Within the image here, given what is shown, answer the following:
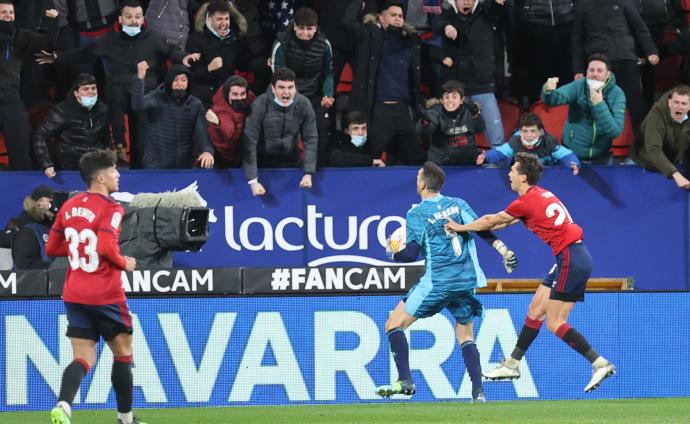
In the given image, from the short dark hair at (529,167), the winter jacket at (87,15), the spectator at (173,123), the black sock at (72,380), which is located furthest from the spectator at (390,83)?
the black sock at (72,380)

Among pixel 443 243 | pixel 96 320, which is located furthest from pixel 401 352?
pixel 96 320

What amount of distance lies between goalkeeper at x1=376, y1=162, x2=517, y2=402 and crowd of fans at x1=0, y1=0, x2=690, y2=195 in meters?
3.23

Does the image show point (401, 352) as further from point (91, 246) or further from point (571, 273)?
point (91, 246)

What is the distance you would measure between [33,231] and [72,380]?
15.9ft

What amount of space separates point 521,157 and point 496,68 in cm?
463

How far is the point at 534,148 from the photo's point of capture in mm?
14258

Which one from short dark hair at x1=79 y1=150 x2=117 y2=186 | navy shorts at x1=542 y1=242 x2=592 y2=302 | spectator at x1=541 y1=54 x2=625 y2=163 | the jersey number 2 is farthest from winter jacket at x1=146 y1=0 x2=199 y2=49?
the jersey number 2

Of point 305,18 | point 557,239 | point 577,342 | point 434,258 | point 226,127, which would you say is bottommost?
point 577,342

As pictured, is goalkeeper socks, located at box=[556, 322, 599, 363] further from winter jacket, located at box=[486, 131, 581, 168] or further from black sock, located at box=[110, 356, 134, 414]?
black sock, located at box=[110, 356, 134, 414]

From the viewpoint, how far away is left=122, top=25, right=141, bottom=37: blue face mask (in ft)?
48.5

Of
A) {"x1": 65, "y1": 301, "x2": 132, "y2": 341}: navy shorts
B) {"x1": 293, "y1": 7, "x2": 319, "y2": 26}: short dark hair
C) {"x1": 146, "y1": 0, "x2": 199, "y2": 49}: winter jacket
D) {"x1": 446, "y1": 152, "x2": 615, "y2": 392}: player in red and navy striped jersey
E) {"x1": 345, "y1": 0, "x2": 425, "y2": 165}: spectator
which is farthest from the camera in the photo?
{"x1": 146, "y1": 0, "x2": 199, "y2": 49}: winter jacket

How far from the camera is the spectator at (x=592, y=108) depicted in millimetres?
14258

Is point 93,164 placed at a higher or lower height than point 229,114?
higher

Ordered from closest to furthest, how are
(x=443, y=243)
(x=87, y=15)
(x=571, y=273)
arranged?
(x=443, y=243) → (x=571, y=273) → (x=87, y=15)
